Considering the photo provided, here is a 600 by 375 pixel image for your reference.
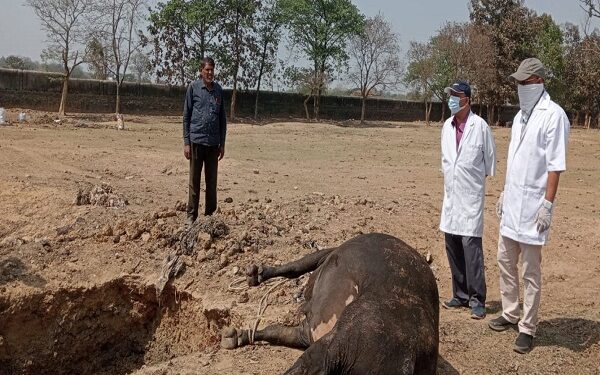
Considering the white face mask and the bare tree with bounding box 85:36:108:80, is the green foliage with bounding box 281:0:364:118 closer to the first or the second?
the bare tree with bounding box 85:36:108:80

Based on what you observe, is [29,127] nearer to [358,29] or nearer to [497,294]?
[497,294]

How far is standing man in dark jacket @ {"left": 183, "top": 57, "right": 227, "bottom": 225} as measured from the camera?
6.76m

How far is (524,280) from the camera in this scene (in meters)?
4.55

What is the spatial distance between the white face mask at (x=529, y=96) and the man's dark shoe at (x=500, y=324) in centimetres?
152

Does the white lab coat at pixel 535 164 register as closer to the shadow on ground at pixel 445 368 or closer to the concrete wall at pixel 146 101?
the shadow on ground at pixel 445 368

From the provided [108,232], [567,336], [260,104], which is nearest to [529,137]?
[567,336]

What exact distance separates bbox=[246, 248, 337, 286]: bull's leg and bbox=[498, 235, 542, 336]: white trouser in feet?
4.30

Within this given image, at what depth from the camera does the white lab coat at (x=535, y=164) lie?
4332 millimetres

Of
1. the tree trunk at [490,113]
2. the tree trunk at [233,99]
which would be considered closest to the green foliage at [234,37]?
the tree trunk at [233,99]

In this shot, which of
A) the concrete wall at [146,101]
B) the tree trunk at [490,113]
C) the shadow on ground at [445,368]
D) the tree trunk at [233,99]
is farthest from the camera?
the tree trunk at [490,113]

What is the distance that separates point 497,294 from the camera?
19.5ft

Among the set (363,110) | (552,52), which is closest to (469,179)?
(363,110)

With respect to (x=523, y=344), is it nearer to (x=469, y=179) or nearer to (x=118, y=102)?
(x=469, y=179)

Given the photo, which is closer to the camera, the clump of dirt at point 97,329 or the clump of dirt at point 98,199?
the clump of dirt at point 97,329
